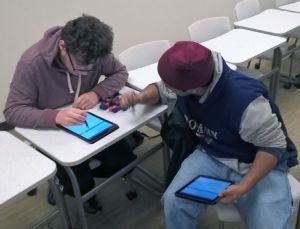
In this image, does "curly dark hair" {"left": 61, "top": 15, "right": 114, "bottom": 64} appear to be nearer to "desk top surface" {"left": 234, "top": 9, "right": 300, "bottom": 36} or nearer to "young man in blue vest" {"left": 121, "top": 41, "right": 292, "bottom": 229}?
"young man in blue vest" {"left": 121, "top": 41, "right": 292, "bottom": 229}

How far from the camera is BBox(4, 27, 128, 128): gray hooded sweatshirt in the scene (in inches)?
58.6

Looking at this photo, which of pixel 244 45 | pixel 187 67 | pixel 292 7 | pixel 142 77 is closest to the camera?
pixel 187 67

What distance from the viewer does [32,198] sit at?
7.16ft

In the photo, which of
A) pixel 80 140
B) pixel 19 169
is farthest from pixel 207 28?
pixel 19 169

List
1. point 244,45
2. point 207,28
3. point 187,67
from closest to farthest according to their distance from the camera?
point 187,67, point 244,45, point 207,28

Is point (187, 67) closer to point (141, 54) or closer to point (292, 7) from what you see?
point (141, 54)

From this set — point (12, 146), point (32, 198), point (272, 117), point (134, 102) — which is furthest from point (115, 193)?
point (272, 117)

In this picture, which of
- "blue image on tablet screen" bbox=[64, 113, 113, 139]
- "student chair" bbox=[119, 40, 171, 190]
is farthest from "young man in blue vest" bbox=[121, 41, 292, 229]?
"student chair" bbox=[119, 40, 171, 190]

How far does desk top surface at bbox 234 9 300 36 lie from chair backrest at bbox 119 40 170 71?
85cm

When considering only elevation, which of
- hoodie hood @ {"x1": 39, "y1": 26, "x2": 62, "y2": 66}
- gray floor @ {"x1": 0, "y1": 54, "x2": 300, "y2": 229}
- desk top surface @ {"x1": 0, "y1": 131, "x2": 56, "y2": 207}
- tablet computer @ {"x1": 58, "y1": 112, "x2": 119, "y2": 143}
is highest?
hoodie hood @ {"x1": 39, "y1": 26, "x2": 62, "y2": 66}

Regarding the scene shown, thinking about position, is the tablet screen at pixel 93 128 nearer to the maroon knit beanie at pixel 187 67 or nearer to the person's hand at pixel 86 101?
the person's hand at pixel 86 101

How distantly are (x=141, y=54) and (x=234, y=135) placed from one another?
A: 102cm

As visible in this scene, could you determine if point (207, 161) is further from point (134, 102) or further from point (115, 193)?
point (115, 193)

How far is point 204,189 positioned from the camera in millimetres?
1324
